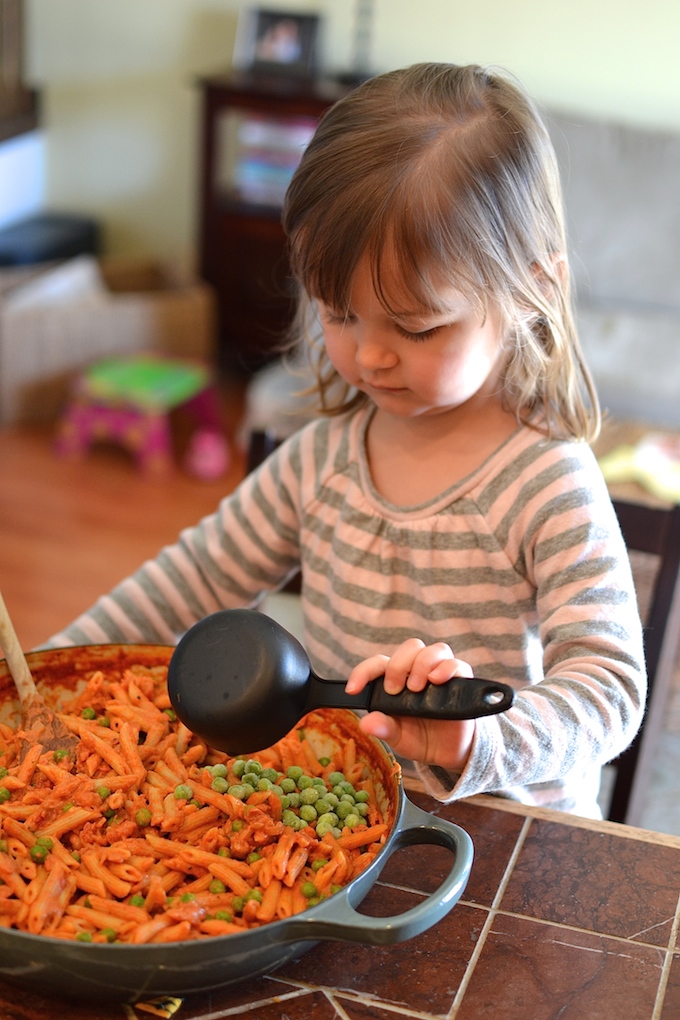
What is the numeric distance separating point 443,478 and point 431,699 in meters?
0.39

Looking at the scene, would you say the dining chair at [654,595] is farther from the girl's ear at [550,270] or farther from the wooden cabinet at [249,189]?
the wooden cabinet at [249,189]

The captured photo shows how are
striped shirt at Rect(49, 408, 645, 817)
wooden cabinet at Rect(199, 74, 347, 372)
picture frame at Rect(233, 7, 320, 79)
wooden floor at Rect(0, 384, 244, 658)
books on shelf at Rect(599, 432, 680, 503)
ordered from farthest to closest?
1. picture frame at Rect(233, 7, 320, 79)
2. wooden cabinet at Rect(199, 74, 347, 372)
3. wooden floor at Rect(0, 384, 244, 658)
4. books on shelf at Rect(599, 432, 680, 503)
5. striped shirt at Rect(49, 408, 645, 817)

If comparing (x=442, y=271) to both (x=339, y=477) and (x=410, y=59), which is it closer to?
(x=339, y=477)

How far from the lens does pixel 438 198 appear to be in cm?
89

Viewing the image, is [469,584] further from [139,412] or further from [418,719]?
[139,412]

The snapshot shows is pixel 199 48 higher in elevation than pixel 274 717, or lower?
lower

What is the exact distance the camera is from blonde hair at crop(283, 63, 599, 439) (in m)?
0.88

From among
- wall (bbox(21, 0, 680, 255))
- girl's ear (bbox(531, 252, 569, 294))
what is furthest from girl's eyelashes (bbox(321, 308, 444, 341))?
wall (bbox(21, 0, 680, 255))

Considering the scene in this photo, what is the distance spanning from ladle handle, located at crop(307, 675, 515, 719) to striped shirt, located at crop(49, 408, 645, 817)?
98 mm

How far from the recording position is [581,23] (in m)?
3.83

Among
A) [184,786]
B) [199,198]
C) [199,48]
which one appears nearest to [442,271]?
[184,786]

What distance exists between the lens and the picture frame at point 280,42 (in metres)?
3.94

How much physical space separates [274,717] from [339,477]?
418 millimetres

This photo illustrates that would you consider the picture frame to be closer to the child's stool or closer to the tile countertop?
the child's stool
